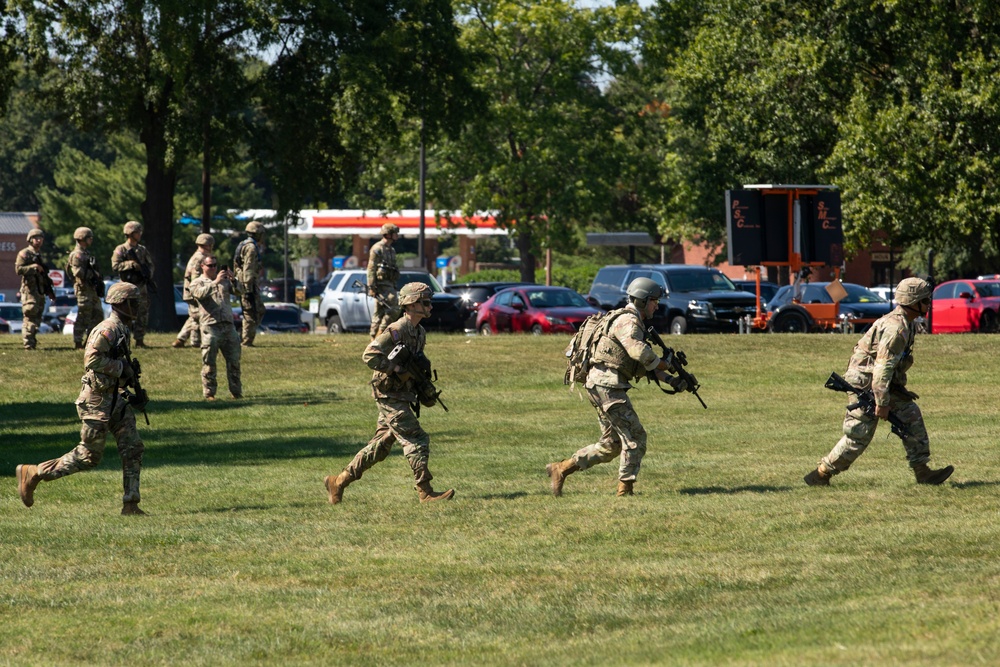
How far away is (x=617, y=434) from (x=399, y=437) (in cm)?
169

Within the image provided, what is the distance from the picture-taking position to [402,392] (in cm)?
1136

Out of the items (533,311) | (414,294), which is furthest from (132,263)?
(533,311)

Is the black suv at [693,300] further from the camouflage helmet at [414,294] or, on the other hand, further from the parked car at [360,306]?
the camouflage helmet at [414,294]

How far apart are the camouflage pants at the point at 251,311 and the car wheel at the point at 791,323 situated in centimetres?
1197

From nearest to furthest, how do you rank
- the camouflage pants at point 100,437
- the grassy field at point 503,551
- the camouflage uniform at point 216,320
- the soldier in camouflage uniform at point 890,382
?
the grassy field at point 503,551 → the camouflage pants at point 100,437 → the soldier in camouflage uniform at point 890,382 → the camouflage uniform at point 216,320

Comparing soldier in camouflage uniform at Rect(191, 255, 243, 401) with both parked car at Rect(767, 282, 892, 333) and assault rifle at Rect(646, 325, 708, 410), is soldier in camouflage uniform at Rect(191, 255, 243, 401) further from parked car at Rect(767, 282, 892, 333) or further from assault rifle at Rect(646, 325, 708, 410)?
parked car at Rect(767, 282, 892, 333)

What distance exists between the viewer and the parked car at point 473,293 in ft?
115

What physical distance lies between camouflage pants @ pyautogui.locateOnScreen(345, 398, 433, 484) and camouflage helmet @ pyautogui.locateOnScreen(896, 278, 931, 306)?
3.70 metres

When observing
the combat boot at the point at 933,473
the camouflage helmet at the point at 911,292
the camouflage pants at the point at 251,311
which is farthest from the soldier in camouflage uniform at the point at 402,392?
the camouflage pants at the point at 251,311

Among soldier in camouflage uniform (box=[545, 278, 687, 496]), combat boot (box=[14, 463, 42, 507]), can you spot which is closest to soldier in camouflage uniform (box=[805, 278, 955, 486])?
soldier in camouflage uniform (box=[545, 278, 687, 496])

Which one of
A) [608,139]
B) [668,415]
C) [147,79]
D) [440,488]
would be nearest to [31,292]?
[147,79]

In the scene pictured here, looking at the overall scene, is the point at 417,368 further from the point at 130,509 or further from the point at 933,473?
the point at 933,473

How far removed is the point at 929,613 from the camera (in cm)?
741

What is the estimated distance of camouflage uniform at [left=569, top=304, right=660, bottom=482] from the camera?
37.7ft
